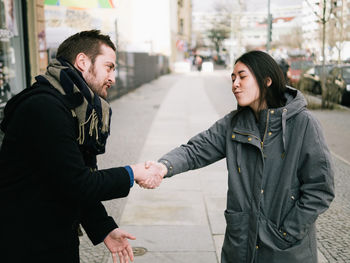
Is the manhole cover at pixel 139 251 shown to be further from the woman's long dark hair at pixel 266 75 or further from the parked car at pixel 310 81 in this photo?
the parked car at pixel 310 81

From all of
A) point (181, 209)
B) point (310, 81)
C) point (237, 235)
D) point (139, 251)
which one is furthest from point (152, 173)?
point (310, 81)

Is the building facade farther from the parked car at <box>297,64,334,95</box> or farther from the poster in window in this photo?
the parked car at <box>297,64,334,95</box>

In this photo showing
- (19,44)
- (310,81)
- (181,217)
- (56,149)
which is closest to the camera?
(56,149)

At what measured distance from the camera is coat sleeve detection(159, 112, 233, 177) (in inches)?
104

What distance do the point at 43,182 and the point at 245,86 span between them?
1.17 m

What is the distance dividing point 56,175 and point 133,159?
6206 mm

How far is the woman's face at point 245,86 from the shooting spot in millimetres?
2373

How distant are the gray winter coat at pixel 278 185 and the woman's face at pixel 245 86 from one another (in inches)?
3.5

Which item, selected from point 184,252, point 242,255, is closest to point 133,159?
point 184,252

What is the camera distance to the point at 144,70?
28.7m

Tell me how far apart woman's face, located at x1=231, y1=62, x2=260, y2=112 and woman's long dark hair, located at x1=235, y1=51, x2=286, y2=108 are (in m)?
0.02

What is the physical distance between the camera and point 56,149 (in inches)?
71.1

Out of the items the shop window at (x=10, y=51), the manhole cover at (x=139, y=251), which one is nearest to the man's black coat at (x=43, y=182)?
the manhole cover at (x=139, y=251)

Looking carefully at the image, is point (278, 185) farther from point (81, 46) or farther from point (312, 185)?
point (81, 46)
